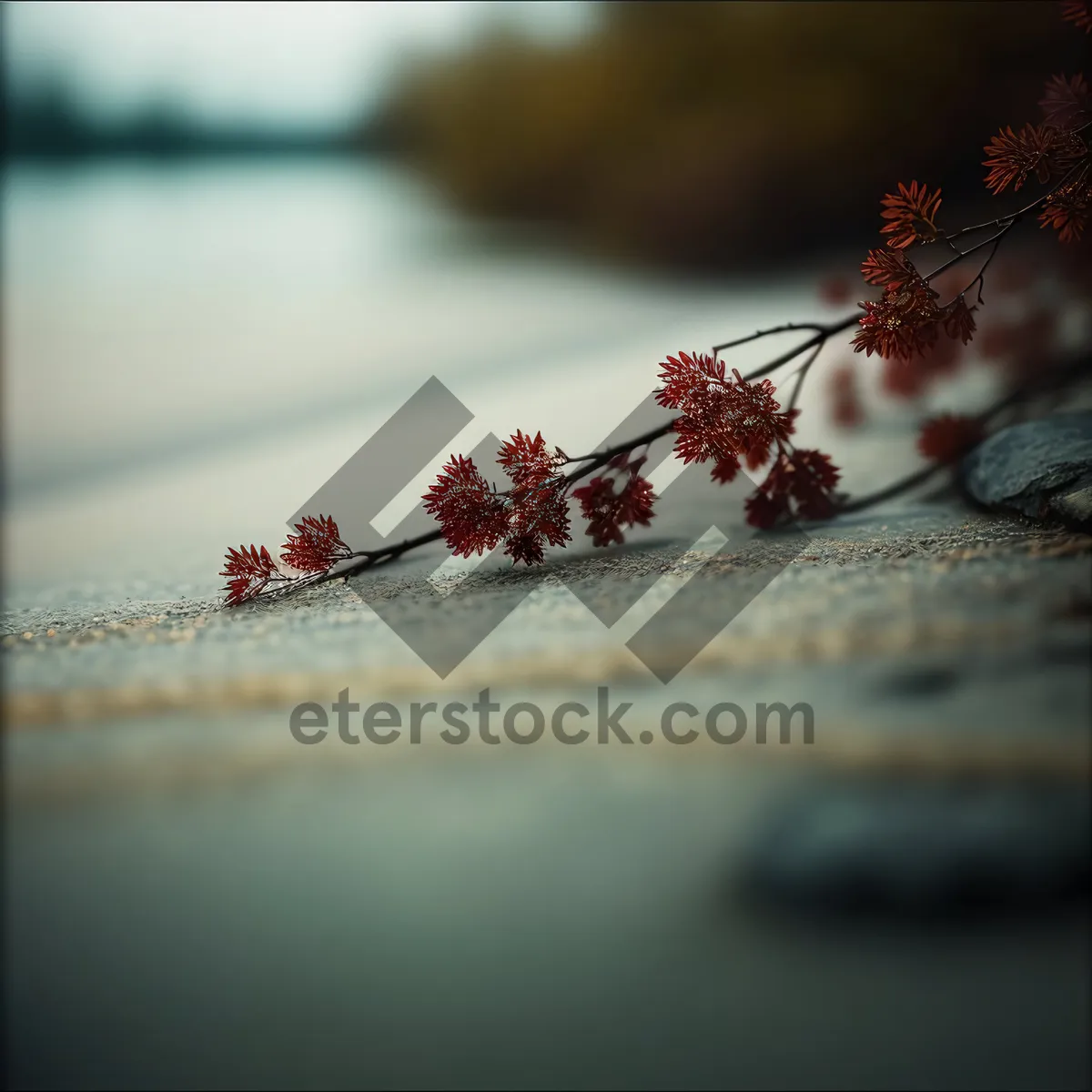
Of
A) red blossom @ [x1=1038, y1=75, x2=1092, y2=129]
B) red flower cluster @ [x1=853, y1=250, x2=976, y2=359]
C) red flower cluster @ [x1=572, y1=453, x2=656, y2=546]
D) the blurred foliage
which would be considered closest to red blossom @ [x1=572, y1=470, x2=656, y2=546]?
red flower cluster @ [x1=572, y1=453, x2=656, y2=546]

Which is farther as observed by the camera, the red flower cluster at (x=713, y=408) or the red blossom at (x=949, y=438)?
the red blossom at (x=949, y=438)

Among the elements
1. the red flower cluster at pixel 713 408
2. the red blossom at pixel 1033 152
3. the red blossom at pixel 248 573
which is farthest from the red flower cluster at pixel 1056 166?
the red blossom at pixel 248 573

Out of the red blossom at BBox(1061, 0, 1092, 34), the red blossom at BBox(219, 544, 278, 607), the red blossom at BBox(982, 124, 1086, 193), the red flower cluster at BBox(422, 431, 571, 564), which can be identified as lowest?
the red blossom at BBox(219, 544, 278, 607)

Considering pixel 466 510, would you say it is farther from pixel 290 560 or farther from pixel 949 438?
pixel 949 438

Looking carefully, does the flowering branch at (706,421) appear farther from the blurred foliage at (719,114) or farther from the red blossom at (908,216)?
the blurred foliage at (719,114)

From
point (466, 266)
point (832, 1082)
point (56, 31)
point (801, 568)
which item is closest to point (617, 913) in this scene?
point (832, 1082)

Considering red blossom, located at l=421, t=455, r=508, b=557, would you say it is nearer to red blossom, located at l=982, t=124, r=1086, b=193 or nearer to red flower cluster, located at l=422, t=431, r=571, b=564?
red flower cluster, located at l=422, t=431, r=571, b=564
